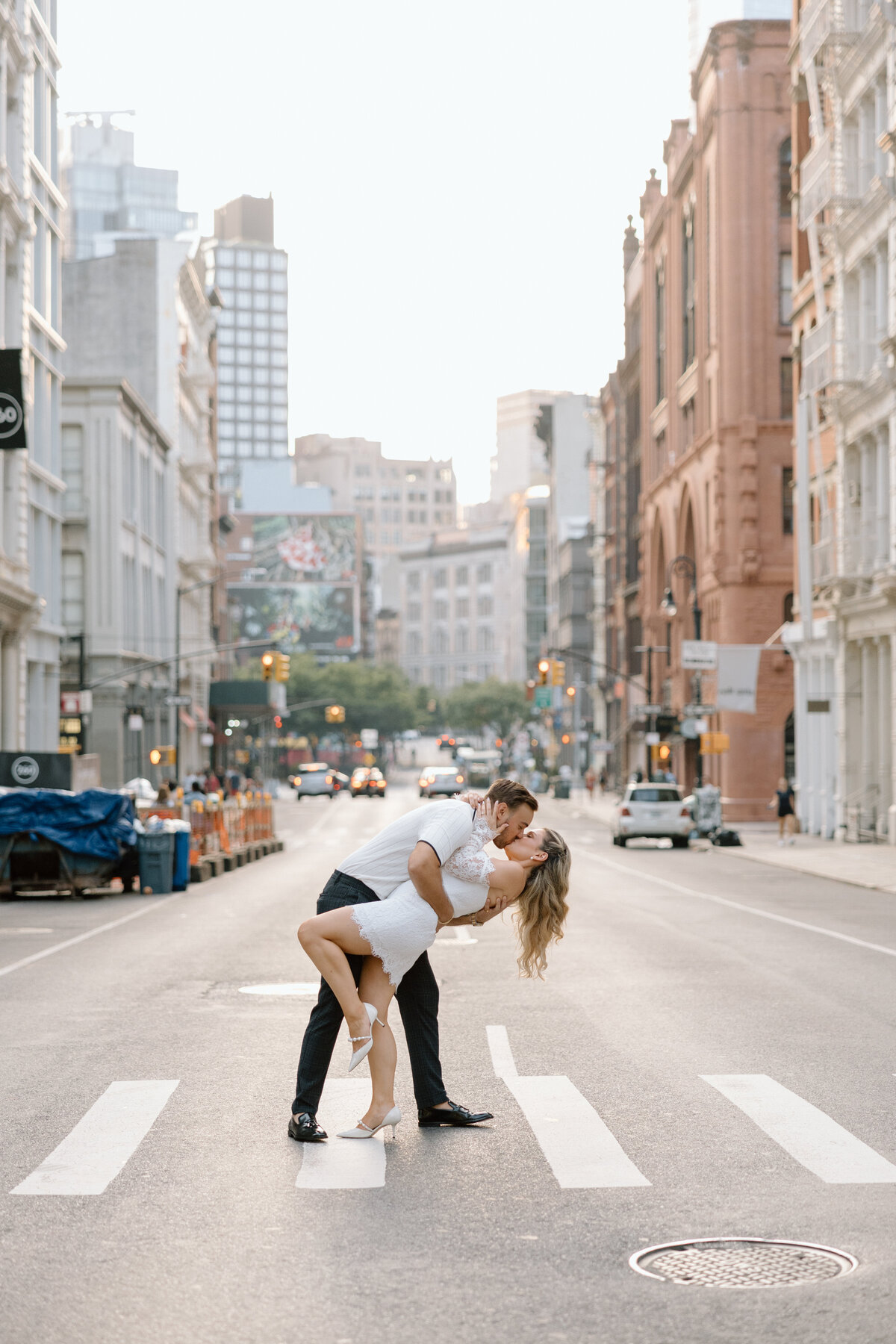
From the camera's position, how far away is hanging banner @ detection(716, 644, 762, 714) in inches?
1799

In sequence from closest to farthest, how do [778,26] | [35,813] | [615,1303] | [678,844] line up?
[615,1303]
[35,813]
[678,844]
[778,26]

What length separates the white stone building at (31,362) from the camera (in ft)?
149

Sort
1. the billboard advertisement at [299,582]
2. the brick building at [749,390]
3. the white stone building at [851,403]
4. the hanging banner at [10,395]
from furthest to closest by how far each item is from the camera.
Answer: the billboard advertisement at [299,582], the brick building at [749,390], the white stone building at [851,403], the hanging banner at [10,395]

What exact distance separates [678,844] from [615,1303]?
38840 mm

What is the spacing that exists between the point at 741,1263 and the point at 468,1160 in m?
1.95

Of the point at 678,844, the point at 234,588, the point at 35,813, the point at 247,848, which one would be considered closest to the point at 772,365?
the point at 678,844

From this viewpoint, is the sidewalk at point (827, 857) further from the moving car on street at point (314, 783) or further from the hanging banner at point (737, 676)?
the moving car on street at point (314, 783)

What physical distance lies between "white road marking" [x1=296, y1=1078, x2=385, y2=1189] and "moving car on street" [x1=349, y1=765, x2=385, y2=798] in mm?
79714

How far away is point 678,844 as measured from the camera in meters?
44.0

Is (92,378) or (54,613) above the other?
(92,378)

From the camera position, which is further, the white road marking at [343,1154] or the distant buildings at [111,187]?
the distant buildings at [111,187]

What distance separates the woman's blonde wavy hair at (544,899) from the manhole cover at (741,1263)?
199 centimetres

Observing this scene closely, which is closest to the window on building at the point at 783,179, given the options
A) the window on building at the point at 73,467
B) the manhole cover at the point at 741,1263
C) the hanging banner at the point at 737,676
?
the hanging banner at the point at 737,676

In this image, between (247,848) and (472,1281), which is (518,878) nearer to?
(472,1281)
